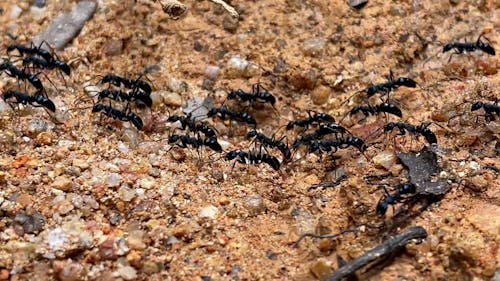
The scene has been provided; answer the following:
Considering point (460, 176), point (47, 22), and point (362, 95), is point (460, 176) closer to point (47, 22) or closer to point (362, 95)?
point (362, 95)

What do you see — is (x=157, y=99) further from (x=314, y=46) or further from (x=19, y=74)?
(x=314, y=46)

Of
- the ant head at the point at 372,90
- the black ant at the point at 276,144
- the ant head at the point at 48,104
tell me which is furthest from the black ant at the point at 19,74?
the ant head at the point at 372,90

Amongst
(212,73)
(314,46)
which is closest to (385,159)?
(314,46)

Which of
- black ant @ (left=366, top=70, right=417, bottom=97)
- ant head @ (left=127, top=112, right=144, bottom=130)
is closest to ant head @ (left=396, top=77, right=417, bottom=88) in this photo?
black ant @ (left=366, top=70, right=417, bottom=97)

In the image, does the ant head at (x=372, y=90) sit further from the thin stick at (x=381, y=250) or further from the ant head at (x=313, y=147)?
the thin stick at (x=381, y=250)

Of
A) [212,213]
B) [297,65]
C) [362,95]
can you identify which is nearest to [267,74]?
[297,65]
